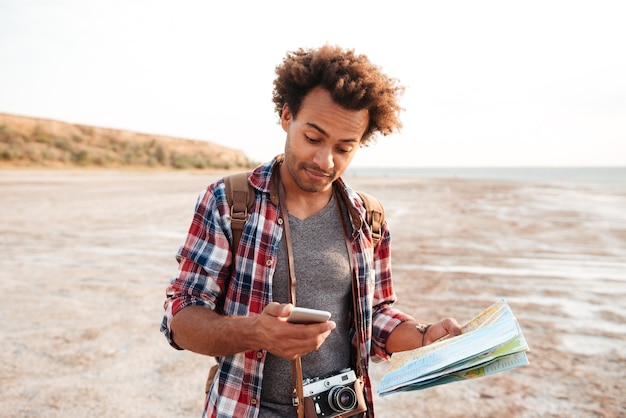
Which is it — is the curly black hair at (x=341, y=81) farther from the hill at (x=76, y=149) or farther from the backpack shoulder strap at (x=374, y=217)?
the hill at (x=76, y=149)

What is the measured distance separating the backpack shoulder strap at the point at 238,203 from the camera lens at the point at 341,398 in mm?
587

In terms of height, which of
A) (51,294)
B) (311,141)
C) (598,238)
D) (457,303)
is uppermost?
(311,141)

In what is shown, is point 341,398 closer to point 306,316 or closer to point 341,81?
point 306,316

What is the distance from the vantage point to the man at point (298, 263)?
1.68m

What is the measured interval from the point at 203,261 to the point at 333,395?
633mm

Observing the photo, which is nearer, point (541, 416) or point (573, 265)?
point (541, 416)

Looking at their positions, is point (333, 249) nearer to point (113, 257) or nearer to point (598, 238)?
point (113, 257)

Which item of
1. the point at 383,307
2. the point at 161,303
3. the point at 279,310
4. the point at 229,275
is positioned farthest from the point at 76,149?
the point at 279,310

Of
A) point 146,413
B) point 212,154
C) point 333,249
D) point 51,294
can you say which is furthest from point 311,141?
point 212,154

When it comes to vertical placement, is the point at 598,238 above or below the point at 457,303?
above

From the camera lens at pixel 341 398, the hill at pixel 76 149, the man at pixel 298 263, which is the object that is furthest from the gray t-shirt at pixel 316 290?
the hill at pixel 76 149

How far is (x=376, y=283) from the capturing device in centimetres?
221

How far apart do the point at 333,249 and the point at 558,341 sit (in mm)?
3921

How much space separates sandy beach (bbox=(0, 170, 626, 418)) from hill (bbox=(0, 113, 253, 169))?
28981mm
